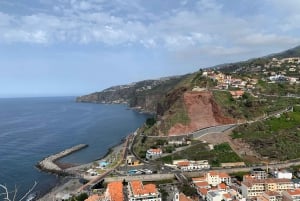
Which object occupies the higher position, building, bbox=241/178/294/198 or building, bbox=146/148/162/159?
building, bbox=146/148/162/159

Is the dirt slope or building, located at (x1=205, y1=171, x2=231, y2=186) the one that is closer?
building, located at (x1=205, y1=171, x2=231, y2=186)

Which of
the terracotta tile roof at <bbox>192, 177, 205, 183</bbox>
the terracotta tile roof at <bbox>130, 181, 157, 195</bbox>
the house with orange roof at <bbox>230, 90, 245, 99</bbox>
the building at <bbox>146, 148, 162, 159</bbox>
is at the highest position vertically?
the house with orange roof at <bbox>230, 90, 245, 99</bbox>

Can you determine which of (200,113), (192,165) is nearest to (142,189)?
(192,165)

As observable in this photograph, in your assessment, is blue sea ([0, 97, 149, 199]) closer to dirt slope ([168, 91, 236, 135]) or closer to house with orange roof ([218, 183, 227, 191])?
dirt slope ([168, 91, 236, 135])

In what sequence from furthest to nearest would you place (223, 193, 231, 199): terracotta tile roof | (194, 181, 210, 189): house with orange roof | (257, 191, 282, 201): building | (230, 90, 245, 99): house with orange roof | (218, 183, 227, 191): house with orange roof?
1. (230, 90, 245, 99): house with orange roof
2. (194, 181, 210, 189): house with orange roof
3. (218, 183, 227, 191): house with orange roof
4. (223, 193, 231, 199): terracotta tile roof
5. (257, 191, 282, 201): building

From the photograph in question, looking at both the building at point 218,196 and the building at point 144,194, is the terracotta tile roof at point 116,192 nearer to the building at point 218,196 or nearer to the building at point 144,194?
the building at point 144,194

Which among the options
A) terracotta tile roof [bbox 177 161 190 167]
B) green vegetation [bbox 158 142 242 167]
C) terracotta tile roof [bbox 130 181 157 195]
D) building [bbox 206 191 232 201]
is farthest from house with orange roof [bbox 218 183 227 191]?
green vegetation [bbox 158 142 242 167]

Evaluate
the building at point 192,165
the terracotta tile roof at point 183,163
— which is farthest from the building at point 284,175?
the terracotta tile roof at point 183,163

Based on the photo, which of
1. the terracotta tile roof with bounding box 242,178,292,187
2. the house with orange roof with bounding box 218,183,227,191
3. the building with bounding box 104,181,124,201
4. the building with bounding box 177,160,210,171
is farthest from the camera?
the building with bounding box 177,160,210,171
